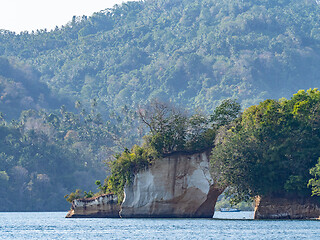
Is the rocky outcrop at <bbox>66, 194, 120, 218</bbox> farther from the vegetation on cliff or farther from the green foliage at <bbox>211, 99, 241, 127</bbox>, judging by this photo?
the green foliage at <bbox>211, 99, 241, 127</bbox>

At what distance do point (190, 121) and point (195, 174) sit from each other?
18.4 ft

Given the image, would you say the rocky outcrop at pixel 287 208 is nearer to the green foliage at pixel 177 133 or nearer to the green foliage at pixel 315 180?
the green foliage at pixel 315 180

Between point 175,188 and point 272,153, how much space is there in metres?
13.0

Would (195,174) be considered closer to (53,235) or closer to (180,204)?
(180,204)

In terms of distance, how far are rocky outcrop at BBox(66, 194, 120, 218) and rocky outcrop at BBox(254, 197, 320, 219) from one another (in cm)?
1838

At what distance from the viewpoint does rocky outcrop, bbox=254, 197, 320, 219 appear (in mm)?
75188

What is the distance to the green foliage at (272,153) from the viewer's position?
2938 inches

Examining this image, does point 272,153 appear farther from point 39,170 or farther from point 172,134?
point 39,170

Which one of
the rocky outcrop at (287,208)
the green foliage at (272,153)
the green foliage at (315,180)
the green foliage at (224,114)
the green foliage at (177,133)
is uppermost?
the green foliage at (224,114)

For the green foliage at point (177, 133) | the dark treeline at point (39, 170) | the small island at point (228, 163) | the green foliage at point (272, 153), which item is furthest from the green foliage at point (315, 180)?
the dark treeline at point (39, 170)

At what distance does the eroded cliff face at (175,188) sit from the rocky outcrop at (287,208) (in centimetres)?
679

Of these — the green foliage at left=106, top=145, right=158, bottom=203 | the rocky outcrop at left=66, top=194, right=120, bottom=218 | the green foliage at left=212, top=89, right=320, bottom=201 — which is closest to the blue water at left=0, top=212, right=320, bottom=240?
the green foliage at left=212, top=89, right=320, bottom=201

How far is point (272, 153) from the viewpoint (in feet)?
245

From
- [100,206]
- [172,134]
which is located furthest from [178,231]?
[100,206]
